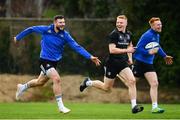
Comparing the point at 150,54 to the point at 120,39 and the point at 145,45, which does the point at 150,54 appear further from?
the point at 120,39

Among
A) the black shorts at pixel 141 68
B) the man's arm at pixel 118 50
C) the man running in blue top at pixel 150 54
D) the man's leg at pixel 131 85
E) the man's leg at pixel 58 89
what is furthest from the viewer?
the black shorts at pixel 141 68

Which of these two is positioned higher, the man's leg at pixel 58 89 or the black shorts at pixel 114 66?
the black shorts at pixel 114 66

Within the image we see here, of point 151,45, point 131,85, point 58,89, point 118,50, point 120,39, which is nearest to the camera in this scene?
point 118,50

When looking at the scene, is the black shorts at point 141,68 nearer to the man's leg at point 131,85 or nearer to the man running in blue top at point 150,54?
the man running in blue top at point 150,54

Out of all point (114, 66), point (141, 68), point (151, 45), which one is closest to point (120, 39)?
point (114, 66)

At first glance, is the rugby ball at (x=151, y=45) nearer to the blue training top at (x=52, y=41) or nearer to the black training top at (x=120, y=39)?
the black training top at (x=120, y=39)

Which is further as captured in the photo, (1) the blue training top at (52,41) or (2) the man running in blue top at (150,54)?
(2) the man running in blue top at (150,54)

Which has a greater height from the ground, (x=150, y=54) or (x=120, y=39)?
(x=120, y=39)

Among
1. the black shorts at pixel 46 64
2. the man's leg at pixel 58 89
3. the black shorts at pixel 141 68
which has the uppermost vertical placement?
the black shorts at pixel 46 64

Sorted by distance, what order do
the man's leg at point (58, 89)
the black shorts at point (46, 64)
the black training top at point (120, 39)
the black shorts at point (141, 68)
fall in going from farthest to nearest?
the black shorts at point (141, 68) < the black shorts at point (46, 64) < the man's leg at point (58, 89) < the black training top at point (120, 39)

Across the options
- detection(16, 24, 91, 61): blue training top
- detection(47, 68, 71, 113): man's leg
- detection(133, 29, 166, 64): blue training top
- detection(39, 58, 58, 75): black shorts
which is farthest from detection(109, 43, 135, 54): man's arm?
detection(39, 58, 58, 75): black shorts

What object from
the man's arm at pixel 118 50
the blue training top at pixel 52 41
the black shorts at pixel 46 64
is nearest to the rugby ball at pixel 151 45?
the man's arm at pixel 118 50

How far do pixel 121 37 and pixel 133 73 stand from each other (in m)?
1.55

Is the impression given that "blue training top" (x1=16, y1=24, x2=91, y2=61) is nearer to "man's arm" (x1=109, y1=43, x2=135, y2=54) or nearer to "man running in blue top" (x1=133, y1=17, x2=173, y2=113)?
"man's arm" (x1=109, y1=43, x2=135, y2=54)
